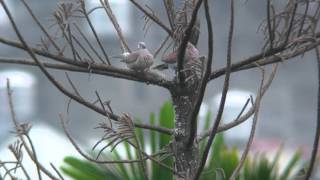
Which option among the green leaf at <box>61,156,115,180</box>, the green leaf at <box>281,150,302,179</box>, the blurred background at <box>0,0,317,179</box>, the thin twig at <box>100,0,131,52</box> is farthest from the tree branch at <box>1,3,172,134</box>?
the blurred background at <box>0,0,317,179</box>

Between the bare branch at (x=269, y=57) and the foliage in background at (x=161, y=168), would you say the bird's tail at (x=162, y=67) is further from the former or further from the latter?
the foliage in background at (x=161, y=168)

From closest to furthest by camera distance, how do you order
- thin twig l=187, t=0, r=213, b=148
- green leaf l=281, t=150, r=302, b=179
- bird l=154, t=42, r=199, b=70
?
thin twig l=187, t=0, r=213, b=148 → bird l=154, t=42, r=199, b=70 → green leaf l=281, t=150, r=302, b=179

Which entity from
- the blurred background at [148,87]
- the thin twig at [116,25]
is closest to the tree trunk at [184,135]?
the thin twig at [116,25]

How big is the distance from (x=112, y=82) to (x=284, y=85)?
270cm

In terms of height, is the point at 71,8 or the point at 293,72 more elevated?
the point at 293,72

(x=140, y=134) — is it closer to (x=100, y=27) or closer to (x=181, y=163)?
(x=181, y=163)

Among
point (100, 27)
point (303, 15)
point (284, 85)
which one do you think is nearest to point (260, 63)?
point (303, 15)

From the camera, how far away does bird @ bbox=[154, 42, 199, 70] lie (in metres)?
0.62

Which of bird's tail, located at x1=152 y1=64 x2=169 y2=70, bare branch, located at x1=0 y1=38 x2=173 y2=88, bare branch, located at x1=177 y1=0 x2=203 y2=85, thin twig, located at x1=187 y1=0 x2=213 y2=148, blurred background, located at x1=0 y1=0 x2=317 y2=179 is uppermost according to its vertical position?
blurred background, located at x1=0 y1=0 x2=317 y2=179

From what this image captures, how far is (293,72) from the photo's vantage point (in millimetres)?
10789

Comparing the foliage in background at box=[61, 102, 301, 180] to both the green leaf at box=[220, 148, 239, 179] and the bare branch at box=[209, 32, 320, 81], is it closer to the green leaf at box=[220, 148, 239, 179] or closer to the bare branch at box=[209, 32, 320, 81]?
the green leaf at box=[220, 148, 239, 179]

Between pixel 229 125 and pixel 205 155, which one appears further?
pixel 229 125

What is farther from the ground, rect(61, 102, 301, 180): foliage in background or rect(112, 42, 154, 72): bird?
rect(61, 102, 301, 180): foliage in background

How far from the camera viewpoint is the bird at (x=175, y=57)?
0.62 meters
